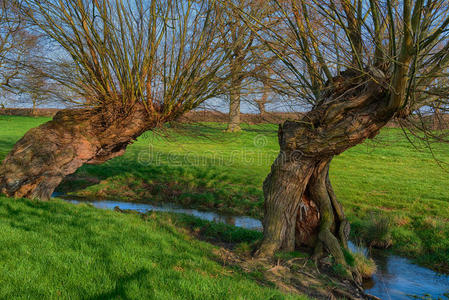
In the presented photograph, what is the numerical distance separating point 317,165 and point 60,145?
6.01 metres

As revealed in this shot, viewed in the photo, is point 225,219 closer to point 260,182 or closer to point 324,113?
point 260,182

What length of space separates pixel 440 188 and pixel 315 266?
29.6 feet

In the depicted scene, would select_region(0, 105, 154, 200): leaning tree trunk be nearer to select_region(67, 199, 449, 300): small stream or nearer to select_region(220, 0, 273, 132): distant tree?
select_region(220, 0, 273, 132): distant tree

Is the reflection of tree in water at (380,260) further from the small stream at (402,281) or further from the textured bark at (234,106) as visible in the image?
the textured bark at (234,106)

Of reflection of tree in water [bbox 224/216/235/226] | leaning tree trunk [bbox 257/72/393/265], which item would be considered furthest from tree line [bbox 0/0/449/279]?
reflection of tree in water [bbox 224/216/235/226]

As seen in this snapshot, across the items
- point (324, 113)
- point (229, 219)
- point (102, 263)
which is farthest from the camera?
point (229, 219)

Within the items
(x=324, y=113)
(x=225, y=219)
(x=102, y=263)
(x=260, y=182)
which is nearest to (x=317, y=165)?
(x=324, y=113)

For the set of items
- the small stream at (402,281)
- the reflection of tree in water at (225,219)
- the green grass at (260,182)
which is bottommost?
the small stream at (402,281)

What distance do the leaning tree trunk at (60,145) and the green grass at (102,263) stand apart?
138 cm

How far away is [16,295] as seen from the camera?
3.23m

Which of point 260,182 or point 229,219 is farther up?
point 260,182

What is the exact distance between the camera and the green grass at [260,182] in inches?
336

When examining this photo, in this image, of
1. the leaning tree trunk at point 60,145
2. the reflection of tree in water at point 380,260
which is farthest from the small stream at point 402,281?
the leaning tree trunk at point 60,145

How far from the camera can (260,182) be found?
13562 millimetres
